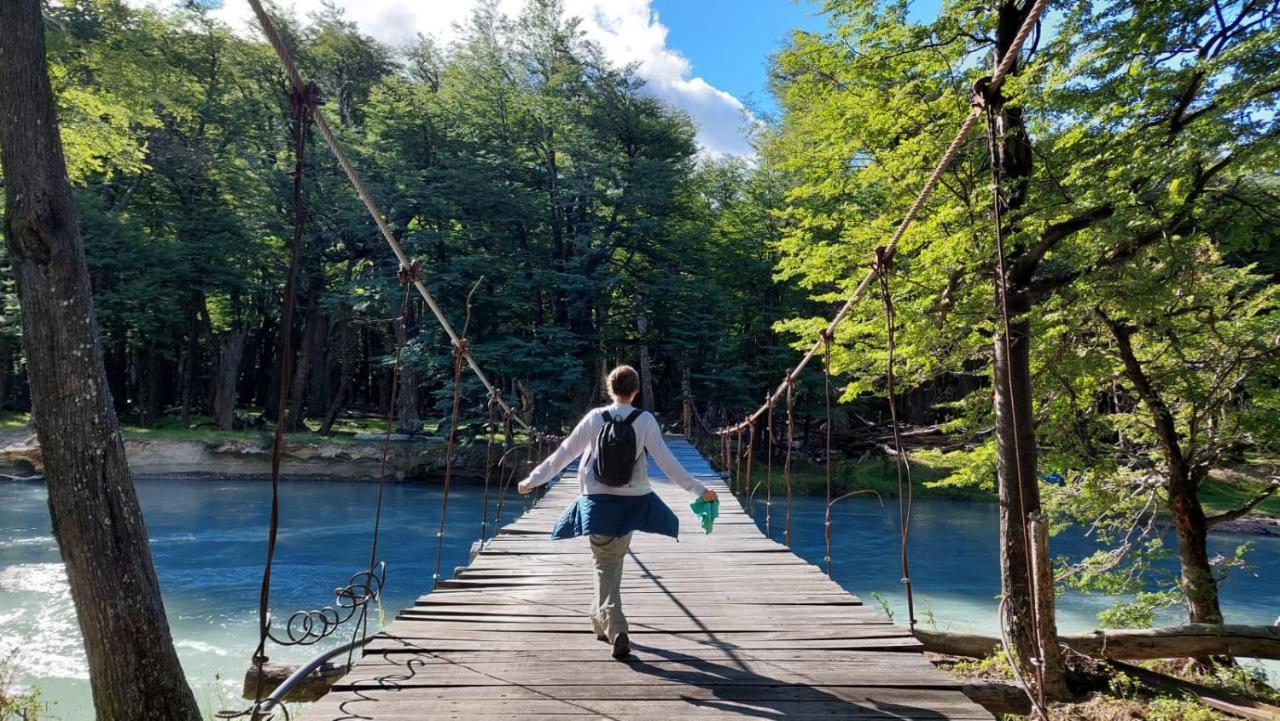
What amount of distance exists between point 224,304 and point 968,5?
67.3 ft

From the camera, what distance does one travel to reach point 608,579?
2.21 metres

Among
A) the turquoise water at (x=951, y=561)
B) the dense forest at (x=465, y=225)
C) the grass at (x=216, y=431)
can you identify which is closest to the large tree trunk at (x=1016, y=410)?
Result: the turquoise water at (x=951, y=561)

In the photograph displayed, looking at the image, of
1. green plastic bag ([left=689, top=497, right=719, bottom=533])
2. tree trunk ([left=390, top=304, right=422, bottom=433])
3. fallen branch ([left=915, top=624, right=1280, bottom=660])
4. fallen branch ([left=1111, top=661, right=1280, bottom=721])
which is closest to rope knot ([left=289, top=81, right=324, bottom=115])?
green plastic bag ([left=689, top=497, right=719, bottom=533])

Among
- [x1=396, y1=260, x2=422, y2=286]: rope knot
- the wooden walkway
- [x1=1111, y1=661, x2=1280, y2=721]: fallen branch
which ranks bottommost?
[x1=1111, y1=661, x2=1280, y2=721]: fallen branch

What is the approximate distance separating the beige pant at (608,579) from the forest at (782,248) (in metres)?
0.97

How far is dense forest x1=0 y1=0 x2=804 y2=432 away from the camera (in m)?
14.9

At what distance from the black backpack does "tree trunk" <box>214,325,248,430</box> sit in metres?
17.0

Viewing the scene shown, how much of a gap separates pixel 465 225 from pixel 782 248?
11.8 meters

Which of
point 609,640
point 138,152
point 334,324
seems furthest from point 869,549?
point 334,324

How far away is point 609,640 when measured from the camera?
221 cm

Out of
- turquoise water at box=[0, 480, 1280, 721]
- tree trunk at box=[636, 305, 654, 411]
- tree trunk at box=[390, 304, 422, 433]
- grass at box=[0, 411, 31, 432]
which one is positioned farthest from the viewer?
tree trunk at box=[636, 305, 654, 411]

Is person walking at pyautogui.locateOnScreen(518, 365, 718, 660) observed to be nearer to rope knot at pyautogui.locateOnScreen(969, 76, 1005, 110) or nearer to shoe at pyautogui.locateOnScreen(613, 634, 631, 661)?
shoe at pyautogui.locateOnScreen(613, 634, 631, 661)

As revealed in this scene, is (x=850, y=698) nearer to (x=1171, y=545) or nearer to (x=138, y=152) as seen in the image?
(x=138, y=152)

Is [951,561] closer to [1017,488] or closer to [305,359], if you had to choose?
[1017,488]
